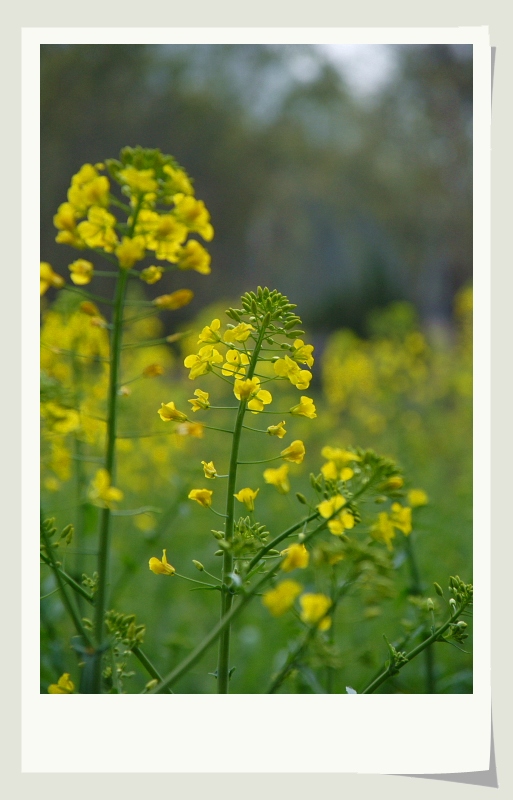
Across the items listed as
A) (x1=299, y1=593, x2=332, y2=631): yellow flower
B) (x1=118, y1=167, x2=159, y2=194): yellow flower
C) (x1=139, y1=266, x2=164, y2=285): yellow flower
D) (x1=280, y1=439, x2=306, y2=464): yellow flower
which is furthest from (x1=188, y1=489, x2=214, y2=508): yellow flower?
(x1=118, y1=167, x2=159, y2=194): yellow flower

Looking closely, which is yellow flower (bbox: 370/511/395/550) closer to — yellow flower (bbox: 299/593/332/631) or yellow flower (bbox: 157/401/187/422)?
yellow flower (bbox: 299/593/332/631)

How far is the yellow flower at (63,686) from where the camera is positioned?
1389 mm

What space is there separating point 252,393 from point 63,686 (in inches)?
29.2

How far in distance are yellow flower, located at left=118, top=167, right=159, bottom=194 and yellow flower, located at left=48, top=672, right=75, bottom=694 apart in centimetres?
92

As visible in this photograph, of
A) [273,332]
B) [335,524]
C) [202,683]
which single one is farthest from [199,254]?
[202,683]

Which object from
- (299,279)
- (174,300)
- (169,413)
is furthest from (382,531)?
(299,279)

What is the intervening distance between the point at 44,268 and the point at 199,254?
0.28 metres

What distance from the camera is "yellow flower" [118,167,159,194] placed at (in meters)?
1.13

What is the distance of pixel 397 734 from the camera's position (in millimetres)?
1555

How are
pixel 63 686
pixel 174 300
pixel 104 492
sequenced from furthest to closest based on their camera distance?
pixel 63 686 < pixel 174 300 < pixel 104 492

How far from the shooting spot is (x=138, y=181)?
1129 mm

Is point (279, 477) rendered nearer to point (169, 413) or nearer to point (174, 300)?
point (169, 413)

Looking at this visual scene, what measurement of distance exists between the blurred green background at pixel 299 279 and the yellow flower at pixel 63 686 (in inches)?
6.0
